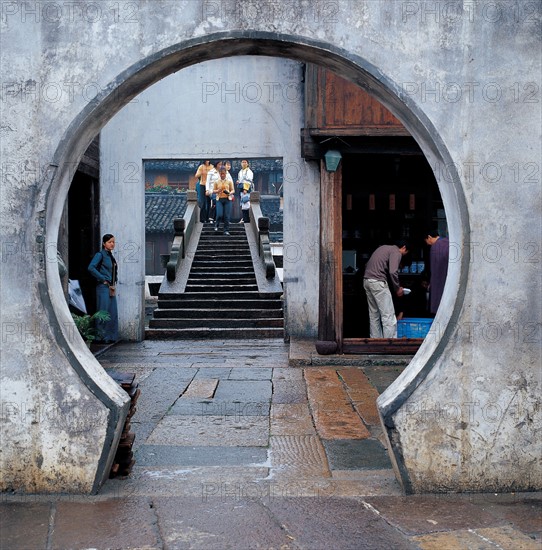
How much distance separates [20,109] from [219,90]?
8.35 meters

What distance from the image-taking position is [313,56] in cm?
489

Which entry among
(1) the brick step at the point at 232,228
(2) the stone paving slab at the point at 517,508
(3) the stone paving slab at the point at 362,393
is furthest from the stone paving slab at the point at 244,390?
(1) the brick step at the point at 232,228

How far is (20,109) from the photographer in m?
4.68

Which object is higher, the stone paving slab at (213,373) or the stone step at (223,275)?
the stone step at (223,275)

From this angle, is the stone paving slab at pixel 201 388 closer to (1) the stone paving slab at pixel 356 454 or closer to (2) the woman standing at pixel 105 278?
(1) the stone paving slab at pixel 356 454

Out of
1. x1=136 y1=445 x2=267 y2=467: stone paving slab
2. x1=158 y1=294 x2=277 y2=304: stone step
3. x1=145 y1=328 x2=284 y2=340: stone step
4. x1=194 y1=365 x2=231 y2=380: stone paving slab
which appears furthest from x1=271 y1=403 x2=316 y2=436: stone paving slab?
x1=158 y1=294 x2=277 y2=304: stone step

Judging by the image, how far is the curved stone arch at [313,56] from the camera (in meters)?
4.65

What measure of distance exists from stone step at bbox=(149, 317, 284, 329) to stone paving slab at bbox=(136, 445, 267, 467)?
8.03 m

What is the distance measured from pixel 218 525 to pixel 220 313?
1011 centimetres

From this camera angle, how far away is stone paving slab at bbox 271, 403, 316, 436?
6508 mm

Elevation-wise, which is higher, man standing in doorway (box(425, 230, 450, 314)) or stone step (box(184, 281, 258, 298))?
man standing in doorway (box(425, 230, 450, 314))

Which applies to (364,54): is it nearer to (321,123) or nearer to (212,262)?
(321,123)

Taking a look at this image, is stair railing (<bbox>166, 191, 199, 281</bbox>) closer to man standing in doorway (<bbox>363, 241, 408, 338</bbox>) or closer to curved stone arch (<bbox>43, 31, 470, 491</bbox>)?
man standing in doorway (<bbox>363, 241, 408, 338</bbox>)

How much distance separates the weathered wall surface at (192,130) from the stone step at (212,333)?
46 cm
